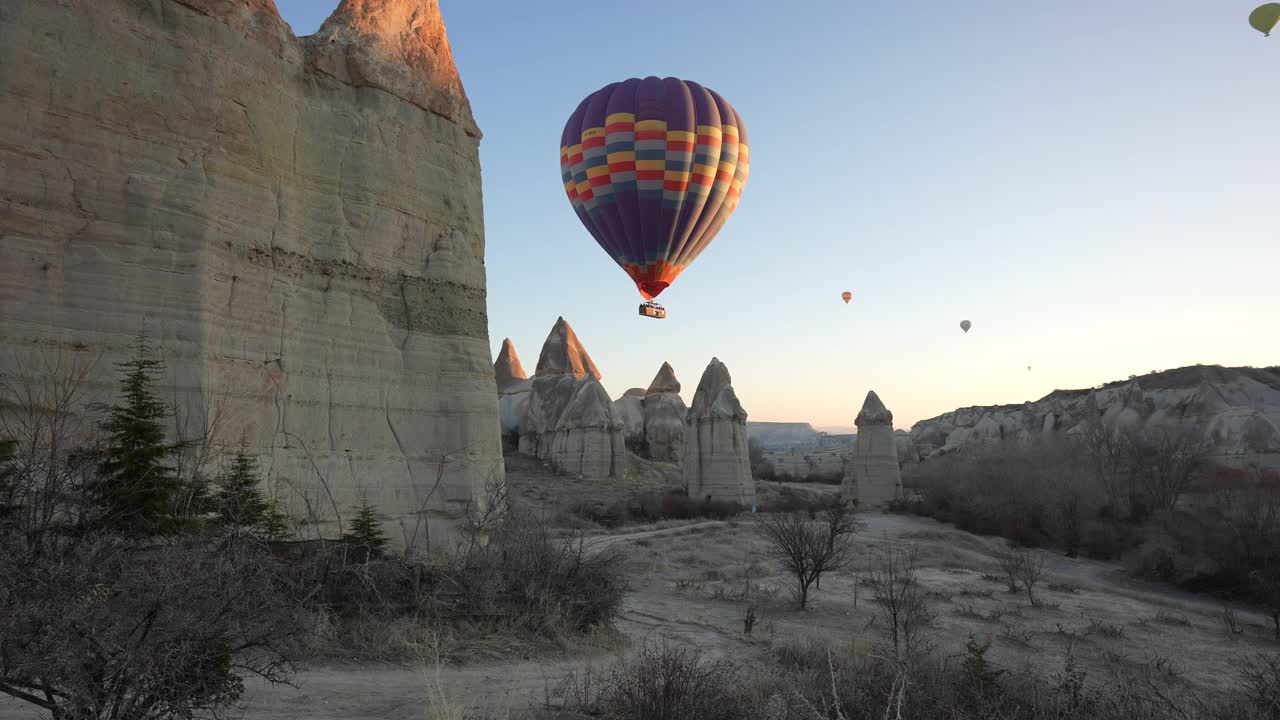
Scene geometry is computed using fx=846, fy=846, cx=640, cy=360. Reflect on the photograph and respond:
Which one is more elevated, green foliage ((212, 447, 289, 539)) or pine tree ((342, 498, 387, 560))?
green foliage ((212, 447, 289, 539))

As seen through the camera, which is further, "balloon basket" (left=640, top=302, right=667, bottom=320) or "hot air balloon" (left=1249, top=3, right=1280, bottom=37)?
"balloon basket" (left=640, top=302, right=667, bottom=320)

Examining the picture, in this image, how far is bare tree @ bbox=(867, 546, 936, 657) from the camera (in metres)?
11.6

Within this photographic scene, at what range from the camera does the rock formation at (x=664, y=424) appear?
52.1 m

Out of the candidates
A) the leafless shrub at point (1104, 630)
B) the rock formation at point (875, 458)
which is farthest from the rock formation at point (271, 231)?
the rock formation at point (875, 458)

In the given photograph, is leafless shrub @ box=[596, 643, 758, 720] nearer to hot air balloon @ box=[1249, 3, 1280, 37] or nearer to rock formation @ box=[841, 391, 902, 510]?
hot air balloon @ box=[1249, 3, 1280, 37]

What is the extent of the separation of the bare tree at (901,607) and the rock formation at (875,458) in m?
16.0

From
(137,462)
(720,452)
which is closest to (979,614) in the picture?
(137,462)

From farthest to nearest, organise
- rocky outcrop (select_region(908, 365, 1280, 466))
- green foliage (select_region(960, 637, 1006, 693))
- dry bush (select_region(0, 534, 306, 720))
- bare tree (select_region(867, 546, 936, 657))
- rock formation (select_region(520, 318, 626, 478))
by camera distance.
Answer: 1. rocky outcrop (select_region(908, 365, 1280, 466))
2. rock formation (select_region(520, 318, 626, 478))
3. bare tree (select_region(867, 546, 936, 657))
4. green foliage (select_region(960, 637, 1006, 693))
5. dry bush (select_region(0, 534, 306, 720))

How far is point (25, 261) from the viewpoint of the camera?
296 inches

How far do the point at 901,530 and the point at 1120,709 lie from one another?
25869mm

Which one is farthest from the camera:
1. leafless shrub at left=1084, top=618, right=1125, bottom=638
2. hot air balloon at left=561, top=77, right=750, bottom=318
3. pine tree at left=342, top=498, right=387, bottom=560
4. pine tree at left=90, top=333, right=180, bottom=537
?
hot air balloon at left=561, top=77, right=750, bottom=318

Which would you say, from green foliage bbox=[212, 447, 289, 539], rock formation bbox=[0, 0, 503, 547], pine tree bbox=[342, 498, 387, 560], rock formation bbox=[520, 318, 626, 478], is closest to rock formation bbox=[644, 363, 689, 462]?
rock formation bbox=[520, 318, 626, 478]

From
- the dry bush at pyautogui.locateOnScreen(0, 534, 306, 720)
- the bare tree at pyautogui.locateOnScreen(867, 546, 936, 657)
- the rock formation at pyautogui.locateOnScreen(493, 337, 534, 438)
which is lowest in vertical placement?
the bare tree at pyautogui.locateOnScreen(867, 546, 936, 657)

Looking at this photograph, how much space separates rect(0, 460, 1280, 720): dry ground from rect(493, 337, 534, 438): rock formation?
23.6 meters
